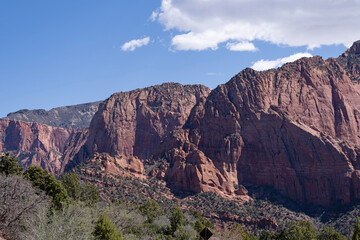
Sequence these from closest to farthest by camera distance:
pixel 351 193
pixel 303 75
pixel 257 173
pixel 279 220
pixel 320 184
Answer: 1. pixel 279 220
2. pixel 351 193
3. pixel 320 184
4. pixel 257 173
5. pixel 303 75

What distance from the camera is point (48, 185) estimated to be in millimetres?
55438

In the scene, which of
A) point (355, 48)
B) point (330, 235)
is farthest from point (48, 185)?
point (355, 48)

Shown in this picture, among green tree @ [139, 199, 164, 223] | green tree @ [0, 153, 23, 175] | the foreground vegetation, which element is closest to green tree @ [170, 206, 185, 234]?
the foreground vegetation

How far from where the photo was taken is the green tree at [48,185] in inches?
2106

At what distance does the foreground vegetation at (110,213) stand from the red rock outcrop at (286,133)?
45.7ft

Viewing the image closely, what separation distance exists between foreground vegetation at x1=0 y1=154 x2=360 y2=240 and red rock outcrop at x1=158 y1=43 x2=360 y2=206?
13.9 metres

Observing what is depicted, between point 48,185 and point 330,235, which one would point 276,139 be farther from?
point 48,185

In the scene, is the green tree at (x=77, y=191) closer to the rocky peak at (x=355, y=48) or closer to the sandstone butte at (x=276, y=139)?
the sandstone butte at (x=276, y=139)

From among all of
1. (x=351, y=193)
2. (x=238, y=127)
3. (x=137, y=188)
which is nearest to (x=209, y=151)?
(x=238, y=127)

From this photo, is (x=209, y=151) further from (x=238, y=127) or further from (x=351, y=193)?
(x=351, y=193)

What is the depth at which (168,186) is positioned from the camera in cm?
11931

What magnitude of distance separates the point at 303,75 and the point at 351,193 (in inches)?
2066

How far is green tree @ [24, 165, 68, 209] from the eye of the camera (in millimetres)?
53481

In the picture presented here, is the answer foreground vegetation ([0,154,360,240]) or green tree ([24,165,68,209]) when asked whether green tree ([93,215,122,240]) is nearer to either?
foreground vegetation ([0,154,360,240])
